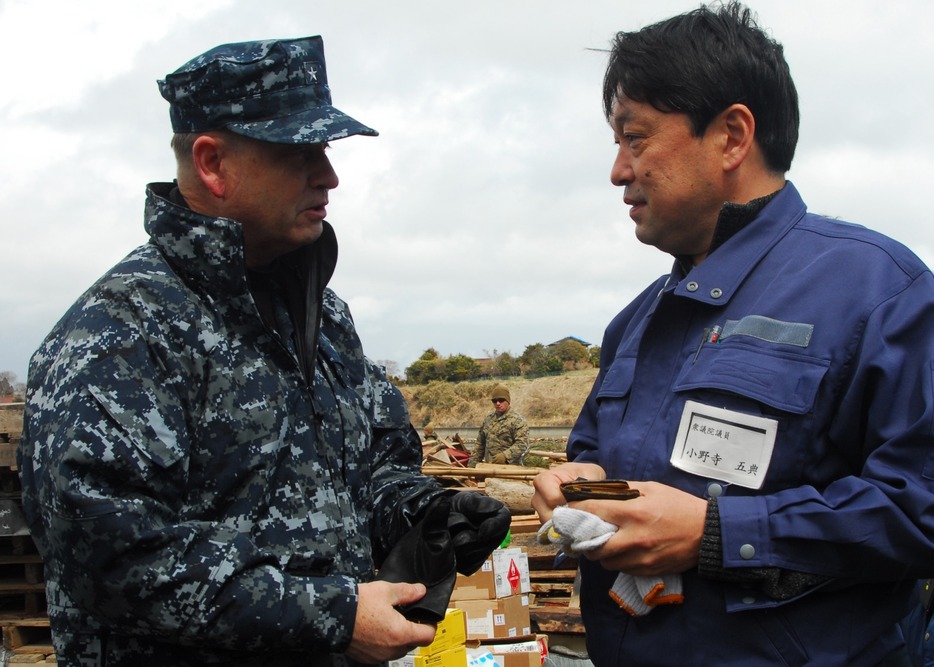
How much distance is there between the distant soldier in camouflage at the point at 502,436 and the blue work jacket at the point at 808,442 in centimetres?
1161

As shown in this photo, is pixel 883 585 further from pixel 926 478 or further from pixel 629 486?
pixel 629 486

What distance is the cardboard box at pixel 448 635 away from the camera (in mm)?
4629

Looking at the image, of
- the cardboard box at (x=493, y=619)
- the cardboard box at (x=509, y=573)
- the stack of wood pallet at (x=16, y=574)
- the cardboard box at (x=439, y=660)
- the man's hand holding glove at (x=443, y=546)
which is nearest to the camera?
the man's hand holding glove at (x=443, y=546)

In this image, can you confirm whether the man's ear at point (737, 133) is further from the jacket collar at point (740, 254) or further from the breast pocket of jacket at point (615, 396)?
the breast pocket of jacket at point (615, 396)

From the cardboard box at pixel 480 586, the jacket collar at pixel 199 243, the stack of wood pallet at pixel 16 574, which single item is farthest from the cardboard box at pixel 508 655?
the jacket collar at pixel 199 243

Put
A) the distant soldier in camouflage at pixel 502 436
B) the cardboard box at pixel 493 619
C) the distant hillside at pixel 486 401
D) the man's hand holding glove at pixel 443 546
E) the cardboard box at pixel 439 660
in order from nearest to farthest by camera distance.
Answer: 1. the man's hand holding glove at pixel 443 546
2. the cardboard box at pixel 439 660
3. the cardboard box at pixel 493 619
4. the distant soldier in camouflage at pixel 502 436
5. the distant hillside at pixel 486 401

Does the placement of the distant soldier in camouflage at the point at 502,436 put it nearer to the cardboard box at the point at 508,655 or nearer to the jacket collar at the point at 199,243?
the cardboard box at the point at 508,655

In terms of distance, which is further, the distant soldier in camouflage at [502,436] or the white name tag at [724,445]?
the distant soldier in camouflage at [502,436]

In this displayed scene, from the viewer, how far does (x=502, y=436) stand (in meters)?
13.9

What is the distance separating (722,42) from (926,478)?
1.21m

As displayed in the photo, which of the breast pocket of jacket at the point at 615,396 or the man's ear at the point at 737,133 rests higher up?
the man's ear at the point at 737,133

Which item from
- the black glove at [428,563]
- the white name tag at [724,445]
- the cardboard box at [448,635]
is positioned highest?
the white name tag at [724,445]

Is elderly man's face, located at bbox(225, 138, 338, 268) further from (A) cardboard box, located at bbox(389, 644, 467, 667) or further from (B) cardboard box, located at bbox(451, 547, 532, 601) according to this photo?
(B) cardboard box, located at bbox(451, 547, 532, 601)

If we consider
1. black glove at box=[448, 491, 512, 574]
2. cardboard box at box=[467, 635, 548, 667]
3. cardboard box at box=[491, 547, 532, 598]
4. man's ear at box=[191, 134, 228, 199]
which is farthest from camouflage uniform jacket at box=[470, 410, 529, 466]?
man's ear at box=[191, 134, 228, 199]
